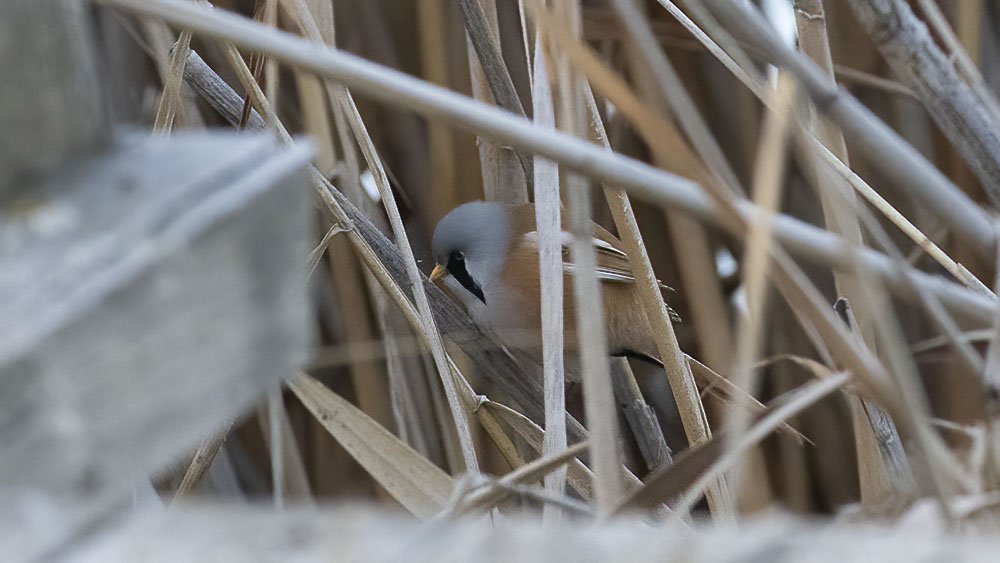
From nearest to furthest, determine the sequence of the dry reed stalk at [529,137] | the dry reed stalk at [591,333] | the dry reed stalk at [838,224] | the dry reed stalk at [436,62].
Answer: the dry reed stalk at [529,137] < the dry reed stalk at [591,333] < the dry reed stalk at [838,224] < the dry reed stalk at [436,62]

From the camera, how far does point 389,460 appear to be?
105cm

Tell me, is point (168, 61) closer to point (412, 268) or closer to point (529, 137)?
point (412, 268)

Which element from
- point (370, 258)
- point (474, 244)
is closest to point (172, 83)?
point (370, 258)

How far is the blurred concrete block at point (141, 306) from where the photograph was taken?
0.94 feet

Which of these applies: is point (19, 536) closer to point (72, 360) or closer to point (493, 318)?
point (72, 360)

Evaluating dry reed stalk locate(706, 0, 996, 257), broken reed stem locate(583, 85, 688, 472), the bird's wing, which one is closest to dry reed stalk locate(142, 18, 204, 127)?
broken reed stem locate(583, 85, 688, 472)

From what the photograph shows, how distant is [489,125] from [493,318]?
4.86 feet

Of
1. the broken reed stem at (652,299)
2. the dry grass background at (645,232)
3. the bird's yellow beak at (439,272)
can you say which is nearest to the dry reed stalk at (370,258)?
the dry grass background at (645,232)

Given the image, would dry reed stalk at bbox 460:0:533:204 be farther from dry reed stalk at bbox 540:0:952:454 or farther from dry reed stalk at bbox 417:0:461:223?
dry reed stalk at bbox 540:0:952:454

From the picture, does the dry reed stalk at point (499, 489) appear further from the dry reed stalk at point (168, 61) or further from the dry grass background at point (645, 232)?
the dry reed stalk at point (168, 61)

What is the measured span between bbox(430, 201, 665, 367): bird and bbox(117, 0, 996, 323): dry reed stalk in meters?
1.31

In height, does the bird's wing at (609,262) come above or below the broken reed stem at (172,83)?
below

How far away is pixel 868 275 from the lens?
1.82 feet

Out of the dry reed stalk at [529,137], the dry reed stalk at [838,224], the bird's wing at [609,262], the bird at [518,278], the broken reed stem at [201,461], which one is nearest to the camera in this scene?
the dry reed stalk at [529,137]
